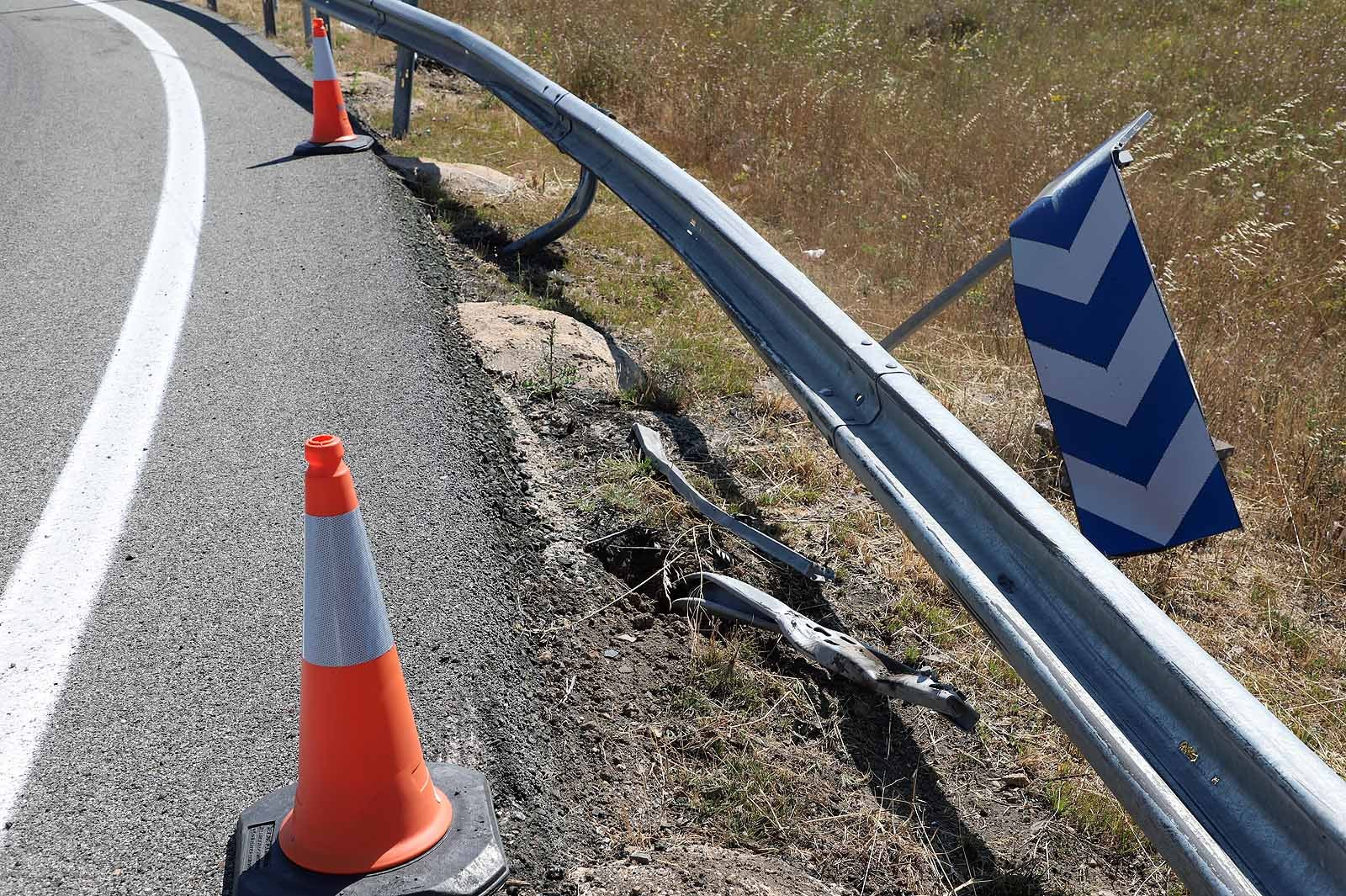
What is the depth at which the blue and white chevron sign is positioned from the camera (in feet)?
10.9

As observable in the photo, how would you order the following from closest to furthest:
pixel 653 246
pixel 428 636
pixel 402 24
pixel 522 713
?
pixel 522 713, pixel 428 636, pixel 653 246, pixel 402 24

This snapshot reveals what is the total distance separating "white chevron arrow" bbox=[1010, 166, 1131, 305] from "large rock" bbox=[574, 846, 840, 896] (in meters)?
2.10

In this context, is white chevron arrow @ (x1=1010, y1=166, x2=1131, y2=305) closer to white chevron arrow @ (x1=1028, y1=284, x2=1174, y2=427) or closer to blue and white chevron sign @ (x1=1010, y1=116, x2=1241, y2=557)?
blue and white chevron sign @ (x1=1010, y1=116, x2=1241, y2=557)

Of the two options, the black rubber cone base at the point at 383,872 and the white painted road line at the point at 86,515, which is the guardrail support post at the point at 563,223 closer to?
the white painted road line at the point at 86,515

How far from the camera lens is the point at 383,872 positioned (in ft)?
7.16

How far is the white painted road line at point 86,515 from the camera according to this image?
2.54 m

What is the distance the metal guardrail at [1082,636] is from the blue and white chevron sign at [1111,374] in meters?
0.77

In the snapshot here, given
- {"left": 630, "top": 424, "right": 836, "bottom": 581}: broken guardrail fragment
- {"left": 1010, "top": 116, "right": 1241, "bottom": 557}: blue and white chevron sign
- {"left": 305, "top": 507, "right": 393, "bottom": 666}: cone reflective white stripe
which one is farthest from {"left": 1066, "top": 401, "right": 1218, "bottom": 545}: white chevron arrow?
{"left": 305, "top": 507, "right": 393, "bottom": 666}: cone reflective white stripe

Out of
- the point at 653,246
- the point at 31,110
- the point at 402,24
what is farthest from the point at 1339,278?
the point at 31,110

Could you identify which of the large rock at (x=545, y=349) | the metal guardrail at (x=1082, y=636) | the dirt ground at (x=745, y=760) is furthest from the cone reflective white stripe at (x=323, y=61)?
the dirt ground at (x=745, y=760)

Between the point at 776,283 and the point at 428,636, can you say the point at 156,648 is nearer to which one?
the point at 428,636

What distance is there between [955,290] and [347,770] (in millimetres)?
2916

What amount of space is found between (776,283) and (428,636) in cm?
167

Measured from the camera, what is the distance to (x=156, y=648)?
274cm
